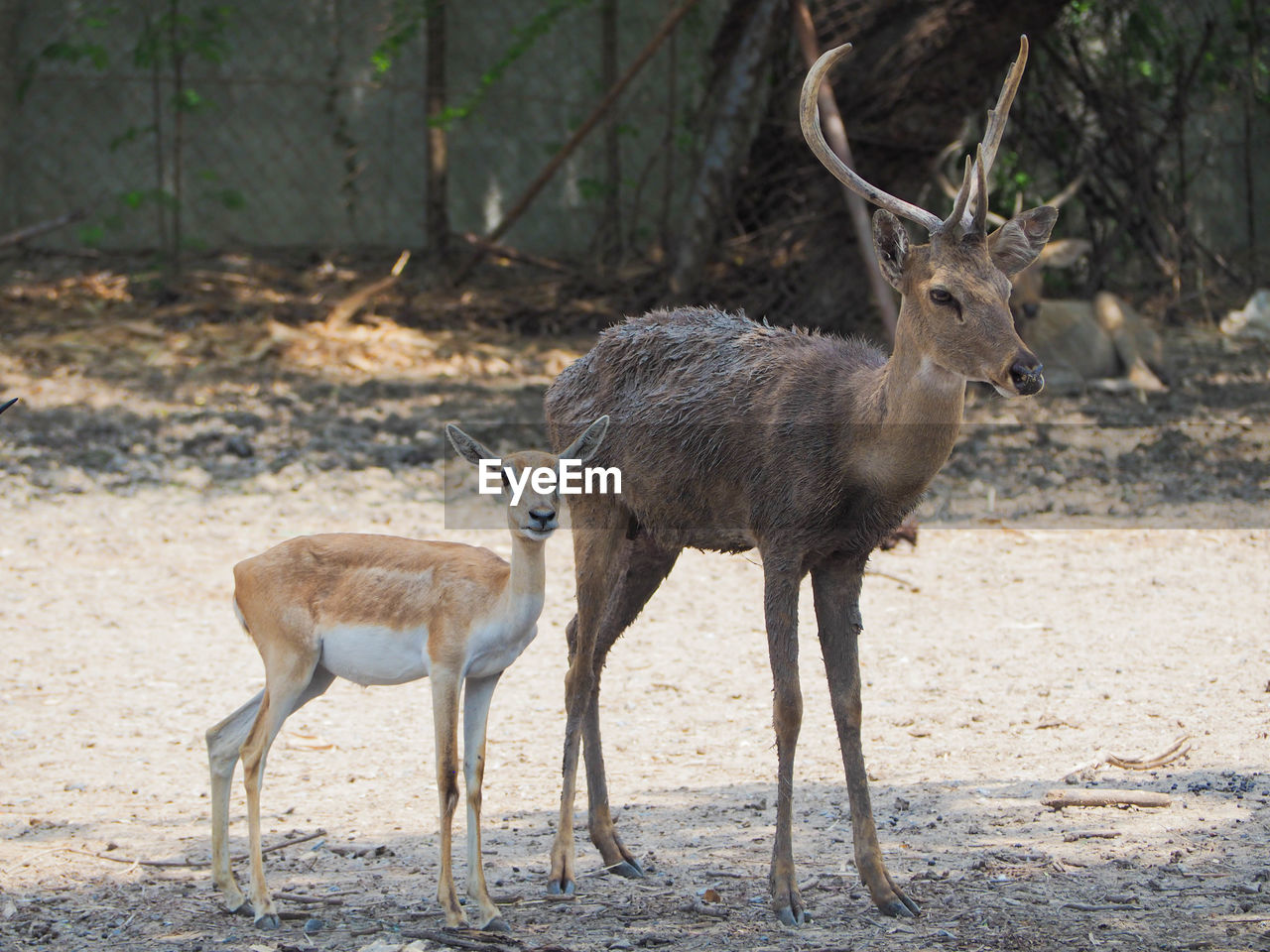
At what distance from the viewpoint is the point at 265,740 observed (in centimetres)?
449

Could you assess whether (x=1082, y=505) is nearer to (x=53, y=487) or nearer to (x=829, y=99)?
(x=829, y=99)

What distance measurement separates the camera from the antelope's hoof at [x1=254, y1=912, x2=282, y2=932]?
14.3ft

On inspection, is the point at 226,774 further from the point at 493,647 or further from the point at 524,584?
the point at 524,584

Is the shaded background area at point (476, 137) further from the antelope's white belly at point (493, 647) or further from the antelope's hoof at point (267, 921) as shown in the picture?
the antelope's hoof at point (267, 921)

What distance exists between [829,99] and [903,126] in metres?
2.19

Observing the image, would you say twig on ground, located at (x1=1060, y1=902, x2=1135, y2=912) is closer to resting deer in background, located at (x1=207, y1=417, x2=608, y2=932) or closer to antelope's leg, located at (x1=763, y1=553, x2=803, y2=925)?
antelope's leg, located at (x1=763, y1=553, x2=803, y2=925)

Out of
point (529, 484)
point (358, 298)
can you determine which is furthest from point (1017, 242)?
point (358, 298)

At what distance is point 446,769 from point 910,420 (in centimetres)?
171

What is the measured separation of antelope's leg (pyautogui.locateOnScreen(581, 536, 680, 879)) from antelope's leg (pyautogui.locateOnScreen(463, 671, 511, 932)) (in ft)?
1.78

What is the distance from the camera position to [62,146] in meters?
14.6

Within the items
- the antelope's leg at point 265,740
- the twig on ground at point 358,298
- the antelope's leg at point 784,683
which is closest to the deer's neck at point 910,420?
the antelope's leg at point 784,683

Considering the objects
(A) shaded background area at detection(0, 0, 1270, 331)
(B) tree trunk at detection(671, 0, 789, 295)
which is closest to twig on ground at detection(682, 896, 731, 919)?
(B) tree trunk at detection(671, 0, 789, 295)

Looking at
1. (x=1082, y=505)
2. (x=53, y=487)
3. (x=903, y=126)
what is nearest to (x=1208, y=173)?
(x=903, y=126)

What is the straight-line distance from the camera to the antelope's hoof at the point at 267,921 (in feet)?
14.3
